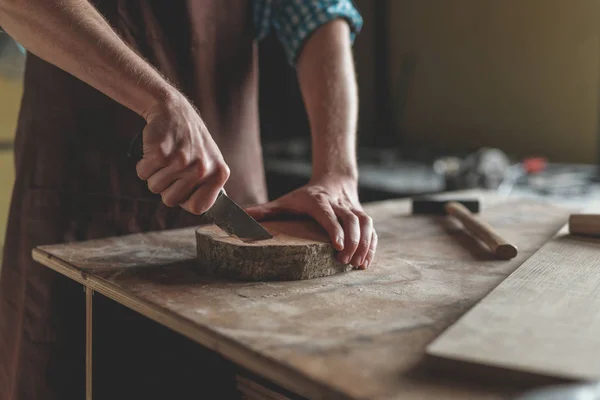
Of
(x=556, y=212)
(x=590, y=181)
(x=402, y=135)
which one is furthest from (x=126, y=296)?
(x=402, y=135)

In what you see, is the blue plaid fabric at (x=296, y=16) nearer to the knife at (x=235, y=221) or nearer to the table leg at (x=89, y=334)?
the knife at (x=235, y=221)

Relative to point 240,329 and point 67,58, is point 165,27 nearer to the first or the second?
point 67,58

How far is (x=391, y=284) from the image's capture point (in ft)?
2.85

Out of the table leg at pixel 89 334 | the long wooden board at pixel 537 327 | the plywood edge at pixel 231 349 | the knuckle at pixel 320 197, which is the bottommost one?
the table leg at pixel 89 334

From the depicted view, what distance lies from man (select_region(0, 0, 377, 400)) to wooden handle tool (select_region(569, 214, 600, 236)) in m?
0.43

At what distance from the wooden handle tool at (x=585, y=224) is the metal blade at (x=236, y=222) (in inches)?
24.9

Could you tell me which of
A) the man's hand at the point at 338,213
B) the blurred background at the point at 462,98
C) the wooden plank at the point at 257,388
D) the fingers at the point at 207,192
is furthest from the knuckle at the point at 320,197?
the blurred background at the point at 462,98

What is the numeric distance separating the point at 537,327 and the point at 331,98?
0.88 m

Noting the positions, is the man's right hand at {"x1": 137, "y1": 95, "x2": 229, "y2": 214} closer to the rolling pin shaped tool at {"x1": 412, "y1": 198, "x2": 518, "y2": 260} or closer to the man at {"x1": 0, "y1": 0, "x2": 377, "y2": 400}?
the man at {"x1": 0, "y1": 0, "x2": 377, "y2": 400}

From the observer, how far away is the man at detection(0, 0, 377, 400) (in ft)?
3.02

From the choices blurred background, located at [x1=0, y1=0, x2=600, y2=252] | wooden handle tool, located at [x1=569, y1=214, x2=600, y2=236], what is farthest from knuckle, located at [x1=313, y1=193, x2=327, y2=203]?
blurred background, located at [x1=0, y1=0, x2=600, y2=252]

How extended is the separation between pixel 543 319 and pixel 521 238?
58 centimetres

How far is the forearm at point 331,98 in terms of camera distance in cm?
129

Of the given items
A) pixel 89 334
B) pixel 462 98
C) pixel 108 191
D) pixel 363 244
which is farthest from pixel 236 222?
pixel 462 98
